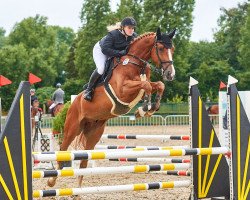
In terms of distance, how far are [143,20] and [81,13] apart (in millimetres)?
4458

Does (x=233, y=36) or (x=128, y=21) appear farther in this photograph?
(x=233, y=36)

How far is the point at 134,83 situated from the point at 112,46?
711 mm

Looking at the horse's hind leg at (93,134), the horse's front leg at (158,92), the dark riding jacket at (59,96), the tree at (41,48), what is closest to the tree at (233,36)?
the tree at (41,48)

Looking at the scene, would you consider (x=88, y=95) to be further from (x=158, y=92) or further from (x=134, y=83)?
(x=158, y=92)

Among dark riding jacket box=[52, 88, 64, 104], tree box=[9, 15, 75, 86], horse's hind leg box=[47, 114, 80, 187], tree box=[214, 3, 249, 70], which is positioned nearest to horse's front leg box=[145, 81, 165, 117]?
horse's hind leg box=[47, 114, 80, 187]

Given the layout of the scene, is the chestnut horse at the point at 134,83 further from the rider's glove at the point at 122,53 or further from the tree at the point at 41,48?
the tree at the point at 41,48

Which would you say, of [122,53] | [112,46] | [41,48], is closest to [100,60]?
[112,46]

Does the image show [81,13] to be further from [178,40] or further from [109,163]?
[109,163]

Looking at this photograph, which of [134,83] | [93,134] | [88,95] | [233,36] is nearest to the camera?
[134,83]

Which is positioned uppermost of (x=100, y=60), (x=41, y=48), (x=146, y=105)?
(x=41, y=48)

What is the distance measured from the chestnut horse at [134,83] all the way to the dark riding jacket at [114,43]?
0.41 ft

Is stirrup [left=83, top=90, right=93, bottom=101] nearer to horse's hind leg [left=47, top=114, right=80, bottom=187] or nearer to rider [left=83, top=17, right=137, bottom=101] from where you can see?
rider [left=83, top=17, right=137, bottom=101]

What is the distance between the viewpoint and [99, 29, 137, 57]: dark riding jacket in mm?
6904

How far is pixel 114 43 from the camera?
7.03 m
